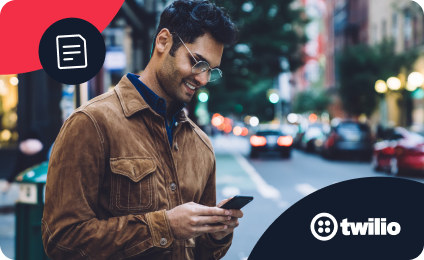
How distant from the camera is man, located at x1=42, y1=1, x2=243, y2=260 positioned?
160cm

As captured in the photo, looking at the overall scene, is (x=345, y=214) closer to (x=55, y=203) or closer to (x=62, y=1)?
(x=55, y=203)

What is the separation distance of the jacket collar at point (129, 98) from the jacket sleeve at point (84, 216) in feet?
0.58

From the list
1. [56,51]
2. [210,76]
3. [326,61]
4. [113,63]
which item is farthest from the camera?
[326,61]

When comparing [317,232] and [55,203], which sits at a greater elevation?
[55,203]

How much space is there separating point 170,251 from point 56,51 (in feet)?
4.34

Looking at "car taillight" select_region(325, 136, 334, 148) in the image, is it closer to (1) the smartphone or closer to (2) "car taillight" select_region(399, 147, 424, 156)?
(2) "car taillight" select_region(399, 147, 424, 156)

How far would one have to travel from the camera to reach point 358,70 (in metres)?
Result: 25.9

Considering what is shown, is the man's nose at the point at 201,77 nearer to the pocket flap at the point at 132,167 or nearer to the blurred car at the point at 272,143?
the pocket flap at the point at 132,167

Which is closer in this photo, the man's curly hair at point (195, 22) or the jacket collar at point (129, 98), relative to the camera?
the jacket collar at point (129, 98)

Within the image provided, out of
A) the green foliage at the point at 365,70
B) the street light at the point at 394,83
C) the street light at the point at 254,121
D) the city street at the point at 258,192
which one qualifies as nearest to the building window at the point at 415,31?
the green foliage at the point at 365,70

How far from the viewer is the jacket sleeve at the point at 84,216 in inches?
62.4

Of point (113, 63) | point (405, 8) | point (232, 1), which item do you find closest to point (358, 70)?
point (405, 8)

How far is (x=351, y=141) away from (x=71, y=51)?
61.7ft

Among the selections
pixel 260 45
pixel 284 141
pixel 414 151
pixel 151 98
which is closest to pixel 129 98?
pixel 151 98
